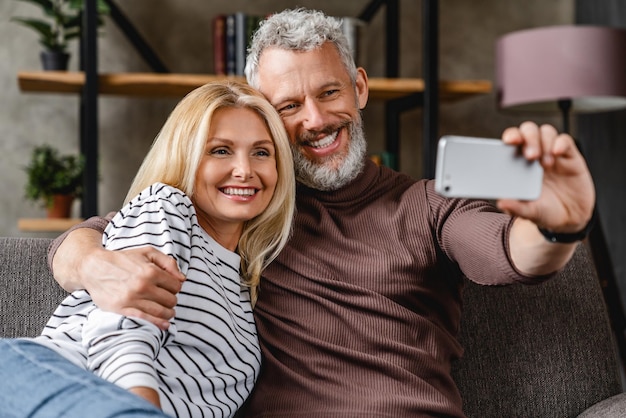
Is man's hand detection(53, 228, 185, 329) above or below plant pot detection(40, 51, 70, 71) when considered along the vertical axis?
below

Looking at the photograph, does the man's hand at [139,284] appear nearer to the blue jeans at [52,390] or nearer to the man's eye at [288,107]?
the blue jeans at [52,390]

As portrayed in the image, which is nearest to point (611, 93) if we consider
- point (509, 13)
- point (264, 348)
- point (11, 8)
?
point (509, 13)

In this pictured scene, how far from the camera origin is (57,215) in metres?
2.42

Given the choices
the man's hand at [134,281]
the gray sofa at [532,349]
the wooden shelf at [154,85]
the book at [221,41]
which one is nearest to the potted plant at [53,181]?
the wooden shelf at [154,85]

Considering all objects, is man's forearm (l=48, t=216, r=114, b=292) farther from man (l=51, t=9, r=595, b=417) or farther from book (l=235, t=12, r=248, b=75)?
book (l=235, t=12, r=248, b=75)

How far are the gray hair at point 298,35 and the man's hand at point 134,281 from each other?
1.92ft

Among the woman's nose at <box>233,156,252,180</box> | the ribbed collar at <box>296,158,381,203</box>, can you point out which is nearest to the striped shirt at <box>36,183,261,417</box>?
the woman's nose at <box>233,156,252,180</box>

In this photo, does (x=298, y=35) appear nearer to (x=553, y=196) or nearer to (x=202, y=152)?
(x=202, y=152)

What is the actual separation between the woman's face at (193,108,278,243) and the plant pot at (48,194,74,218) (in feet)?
4.33

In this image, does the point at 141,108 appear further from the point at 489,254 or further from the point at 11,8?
the point at 489,254

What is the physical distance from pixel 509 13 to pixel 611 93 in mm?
816

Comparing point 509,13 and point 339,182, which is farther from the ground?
point 509,13

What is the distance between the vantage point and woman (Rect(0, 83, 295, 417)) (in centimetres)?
94

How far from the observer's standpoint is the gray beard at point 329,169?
1361 millimetres
